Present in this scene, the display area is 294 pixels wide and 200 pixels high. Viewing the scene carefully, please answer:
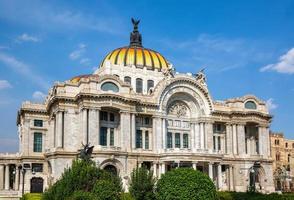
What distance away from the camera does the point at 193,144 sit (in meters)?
71.5

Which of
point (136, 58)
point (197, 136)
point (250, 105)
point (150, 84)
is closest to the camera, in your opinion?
point (197, 136)

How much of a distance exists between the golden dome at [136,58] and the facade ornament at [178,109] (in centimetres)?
910

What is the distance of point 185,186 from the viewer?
4600 cm

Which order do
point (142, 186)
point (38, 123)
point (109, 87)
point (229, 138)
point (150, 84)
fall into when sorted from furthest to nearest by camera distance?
point (150, 84), point (229, 138), point (38, 123), point (109, 87), point (142, 186)

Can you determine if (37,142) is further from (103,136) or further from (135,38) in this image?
(135,38)

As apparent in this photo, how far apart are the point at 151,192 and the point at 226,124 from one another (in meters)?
29.6

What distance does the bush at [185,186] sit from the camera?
4551 cm

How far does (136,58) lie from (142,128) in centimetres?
1519

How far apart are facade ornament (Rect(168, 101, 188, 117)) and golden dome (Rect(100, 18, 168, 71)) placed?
9.10 m

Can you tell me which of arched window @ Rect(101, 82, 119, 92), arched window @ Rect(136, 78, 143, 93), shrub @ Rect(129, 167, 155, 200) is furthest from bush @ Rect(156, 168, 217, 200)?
arched window @ Rect(136, 78, 143, 93)

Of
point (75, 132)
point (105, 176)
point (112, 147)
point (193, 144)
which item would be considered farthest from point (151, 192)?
point (193, 144)

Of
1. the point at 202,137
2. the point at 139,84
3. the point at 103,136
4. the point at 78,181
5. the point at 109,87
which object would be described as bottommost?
the point at 78,181

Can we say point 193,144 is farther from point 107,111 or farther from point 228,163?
point 107,111

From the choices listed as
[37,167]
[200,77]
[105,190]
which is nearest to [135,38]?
[200,77]
